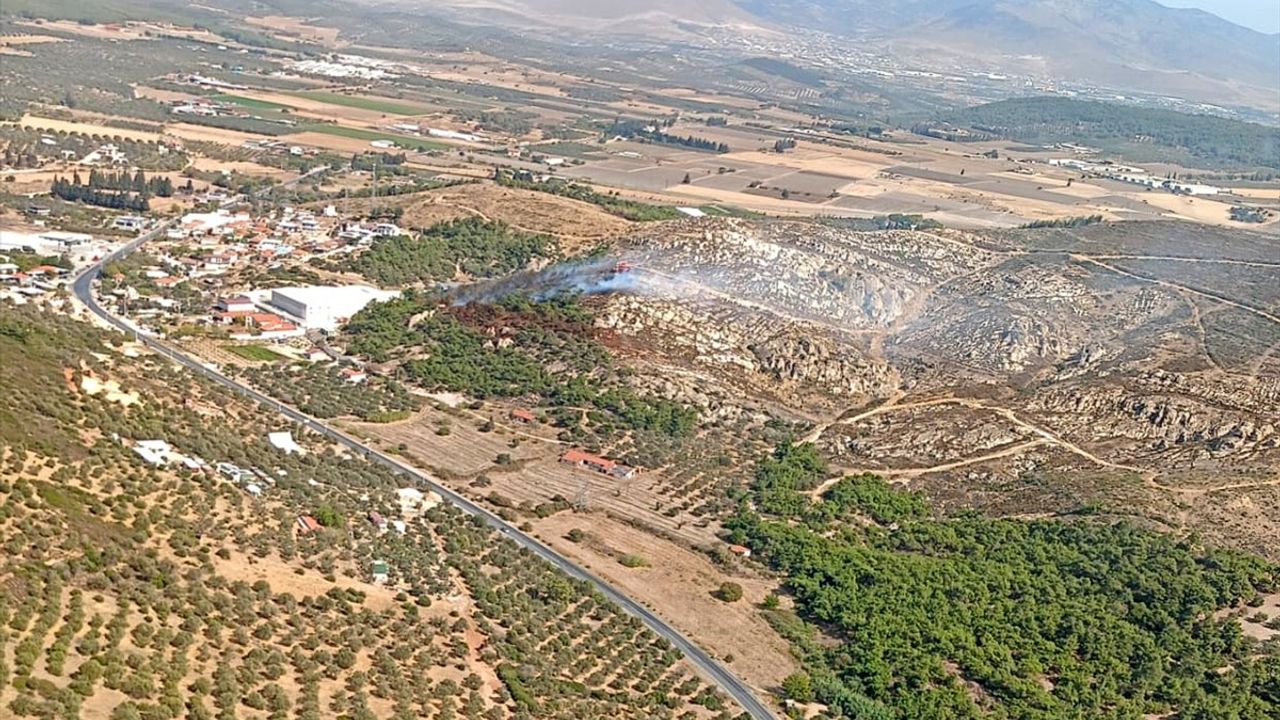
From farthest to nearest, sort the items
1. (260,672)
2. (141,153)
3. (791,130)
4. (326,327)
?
1. (791,130)
2. (141,153)
3. (326,327)
4. (260,672)

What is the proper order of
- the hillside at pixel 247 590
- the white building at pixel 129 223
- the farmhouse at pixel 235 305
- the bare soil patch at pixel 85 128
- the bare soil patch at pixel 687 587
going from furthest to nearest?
the bare soil patch at pixel 85 128
the white building at pixel 129 223
the farmhouse at pixel 235 305
the bare soil patch at pixel 687 587
the hillside at pixel 247 590

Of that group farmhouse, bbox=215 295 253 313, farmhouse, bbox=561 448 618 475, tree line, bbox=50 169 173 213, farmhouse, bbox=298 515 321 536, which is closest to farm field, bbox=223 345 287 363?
farmhouse, bbox=215 295 253 313

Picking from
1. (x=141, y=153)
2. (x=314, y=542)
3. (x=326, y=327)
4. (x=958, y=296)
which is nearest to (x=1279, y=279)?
(x=958, y=296)

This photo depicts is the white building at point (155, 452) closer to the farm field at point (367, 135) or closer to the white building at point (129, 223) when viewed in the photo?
the white building at point (129, 223)

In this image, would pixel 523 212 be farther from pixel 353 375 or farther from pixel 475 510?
pixel 475 510

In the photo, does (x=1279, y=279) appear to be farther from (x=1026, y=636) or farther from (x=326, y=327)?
(x=326, y=327)

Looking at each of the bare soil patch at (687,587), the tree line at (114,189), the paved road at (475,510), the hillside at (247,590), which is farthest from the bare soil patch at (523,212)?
the hillside at (247,590)
